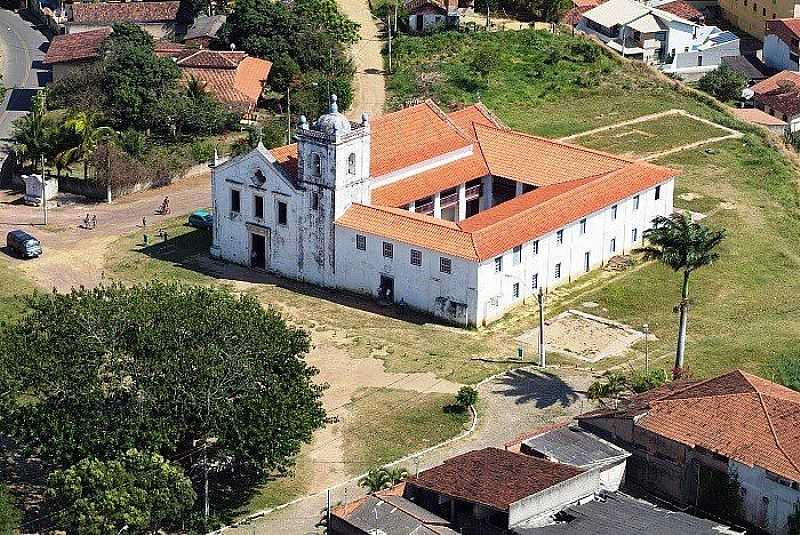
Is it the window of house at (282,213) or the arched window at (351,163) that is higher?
the arched window at (351,163)

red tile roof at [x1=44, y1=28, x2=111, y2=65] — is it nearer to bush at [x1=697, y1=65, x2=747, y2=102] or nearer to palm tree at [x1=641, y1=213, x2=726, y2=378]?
bush at [x1=697, y1=65, x2=747, y2=102]

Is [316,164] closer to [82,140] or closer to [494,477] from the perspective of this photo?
[82,140]

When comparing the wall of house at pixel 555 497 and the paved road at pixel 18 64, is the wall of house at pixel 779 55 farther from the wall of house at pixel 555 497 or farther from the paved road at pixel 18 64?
the wall of house at pixel 555 497

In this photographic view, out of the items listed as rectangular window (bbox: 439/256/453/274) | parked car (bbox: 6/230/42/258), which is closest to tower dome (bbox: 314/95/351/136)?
rectangular window (bbox: 439/256/453/274)

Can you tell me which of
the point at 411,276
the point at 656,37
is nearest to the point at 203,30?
the point at 656,37

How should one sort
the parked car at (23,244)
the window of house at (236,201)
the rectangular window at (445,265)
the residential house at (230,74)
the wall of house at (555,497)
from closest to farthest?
1. the wall of house at (555,497)
2. the rectangular window at (445,265)
3. the window of house at (236,201)
4. the parked car at (23,244)
5. the residential house at (230,74)

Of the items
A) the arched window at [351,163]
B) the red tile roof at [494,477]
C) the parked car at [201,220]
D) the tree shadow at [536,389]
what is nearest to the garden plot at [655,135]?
the arched window at [351,163]
